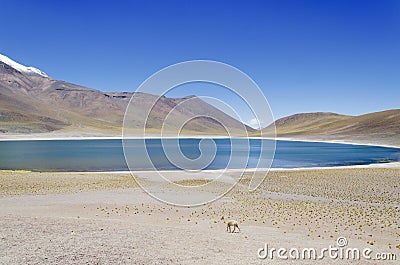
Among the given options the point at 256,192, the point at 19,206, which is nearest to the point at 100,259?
the point at 19,206

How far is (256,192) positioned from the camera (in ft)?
84.6

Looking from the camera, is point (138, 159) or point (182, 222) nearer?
point (182, 222)

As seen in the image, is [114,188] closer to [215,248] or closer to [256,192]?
[256,192]

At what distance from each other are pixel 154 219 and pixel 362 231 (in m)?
9.23

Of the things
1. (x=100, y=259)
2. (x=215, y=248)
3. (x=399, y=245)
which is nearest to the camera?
(x=100, y=259)

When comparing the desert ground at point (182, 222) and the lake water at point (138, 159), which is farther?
the lake water at point (138, 159)

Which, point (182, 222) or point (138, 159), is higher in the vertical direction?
point (138, 159)

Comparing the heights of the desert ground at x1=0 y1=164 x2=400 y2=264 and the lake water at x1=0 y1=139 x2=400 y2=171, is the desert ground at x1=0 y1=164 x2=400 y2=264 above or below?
below

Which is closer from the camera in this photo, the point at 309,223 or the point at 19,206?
the point at 309,223

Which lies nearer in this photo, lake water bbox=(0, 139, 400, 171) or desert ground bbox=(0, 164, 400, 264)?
desert ground bbox=(0, 164, 400, 264)

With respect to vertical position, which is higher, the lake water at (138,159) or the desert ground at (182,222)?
the lake water at (138,159)

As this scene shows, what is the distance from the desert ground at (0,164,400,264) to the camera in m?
9.56

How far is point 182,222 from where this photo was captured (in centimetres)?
1571

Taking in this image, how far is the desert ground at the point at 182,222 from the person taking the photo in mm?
9563
